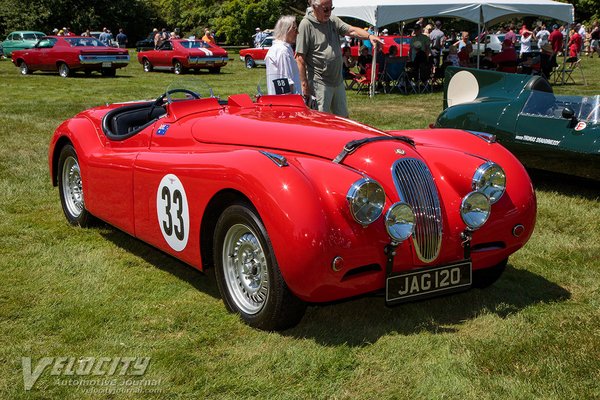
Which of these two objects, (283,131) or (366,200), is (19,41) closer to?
(283,131)

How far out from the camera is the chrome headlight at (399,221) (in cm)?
360

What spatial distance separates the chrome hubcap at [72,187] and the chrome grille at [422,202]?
3.28 meters

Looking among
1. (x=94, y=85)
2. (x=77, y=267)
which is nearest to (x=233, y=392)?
(x=77, y=267)

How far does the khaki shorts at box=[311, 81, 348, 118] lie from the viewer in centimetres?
727

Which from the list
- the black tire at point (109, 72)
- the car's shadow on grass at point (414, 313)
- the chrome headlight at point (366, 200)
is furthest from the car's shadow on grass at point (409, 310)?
the black tire at point (109, 72)

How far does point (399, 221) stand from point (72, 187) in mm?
3588

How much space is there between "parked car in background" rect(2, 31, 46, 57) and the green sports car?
87.7ft

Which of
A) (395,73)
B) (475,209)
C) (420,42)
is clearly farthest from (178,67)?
(475,209)

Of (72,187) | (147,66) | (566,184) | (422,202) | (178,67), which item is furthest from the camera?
(147,66)

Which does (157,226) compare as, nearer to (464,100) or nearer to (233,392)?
(233,392)

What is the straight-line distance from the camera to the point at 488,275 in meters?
4.48

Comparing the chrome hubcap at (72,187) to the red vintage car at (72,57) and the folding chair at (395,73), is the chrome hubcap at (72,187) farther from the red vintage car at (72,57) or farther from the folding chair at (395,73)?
the red vintage car at (72,57)

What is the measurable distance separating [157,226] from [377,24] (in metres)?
13.1

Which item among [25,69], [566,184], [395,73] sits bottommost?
[566,184]
